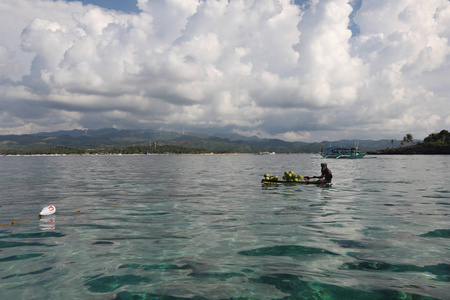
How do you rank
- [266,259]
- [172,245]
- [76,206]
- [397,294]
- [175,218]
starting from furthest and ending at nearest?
[76,206], [175,218], [172,245], [266,259], [397,294]

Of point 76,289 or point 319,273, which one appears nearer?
point 76,289

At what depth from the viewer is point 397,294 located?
313 inches

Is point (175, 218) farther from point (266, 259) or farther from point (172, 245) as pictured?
point (266, 259)

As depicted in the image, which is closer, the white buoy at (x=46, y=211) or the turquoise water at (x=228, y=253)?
the turquoise water at (x=228, y=253)

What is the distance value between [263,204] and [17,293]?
57.4 feet

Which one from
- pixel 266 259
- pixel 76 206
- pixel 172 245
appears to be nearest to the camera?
pixel 266 259

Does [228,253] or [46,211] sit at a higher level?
[46,211]

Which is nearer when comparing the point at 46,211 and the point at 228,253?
the point at 228,253

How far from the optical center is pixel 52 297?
26.3ft

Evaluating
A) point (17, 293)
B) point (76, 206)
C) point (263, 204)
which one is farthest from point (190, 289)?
point (76, 206)

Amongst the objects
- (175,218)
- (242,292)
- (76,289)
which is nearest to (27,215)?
(175,218)

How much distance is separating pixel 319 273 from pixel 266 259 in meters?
2.01

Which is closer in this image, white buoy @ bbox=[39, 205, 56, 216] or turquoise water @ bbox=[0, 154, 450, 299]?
turquoise water @ bbox=[0, 154, 450, 299]

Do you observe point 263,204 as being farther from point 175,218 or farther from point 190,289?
point 190,289
